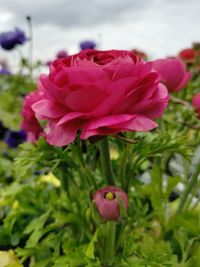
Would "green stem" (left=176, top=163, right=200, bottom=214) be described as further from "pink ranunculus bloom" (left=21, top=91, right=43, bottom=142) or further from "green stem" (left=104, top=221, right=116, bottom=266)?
"pink ranunculus bloom" (left=21, top=91, right=43, bottom=142)

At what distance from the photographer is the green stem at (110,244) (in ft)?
2.60

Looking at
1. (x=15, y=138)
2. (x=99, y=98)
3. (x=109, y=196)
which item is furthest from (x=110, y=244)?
(x=15, y=138)

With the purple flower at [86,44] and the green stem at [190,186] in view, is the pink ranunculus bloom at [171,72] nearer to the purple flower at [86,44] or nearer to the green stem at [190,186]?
the green stem at [190,186]

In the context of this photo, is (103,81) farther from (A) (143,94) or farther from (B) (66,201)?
(B) (66,201)

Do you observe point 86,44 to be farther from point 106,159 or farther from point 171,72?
point 106,159

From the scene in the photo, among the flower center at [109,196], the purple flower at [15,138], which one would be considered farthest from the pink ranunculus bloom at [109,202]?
the purple flower at [15,138]

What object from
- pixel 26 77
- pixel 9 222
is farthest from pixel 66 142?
pixel 26 77

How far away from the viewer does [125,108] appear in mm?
602

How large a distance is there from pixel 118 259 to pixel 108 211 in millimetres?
162

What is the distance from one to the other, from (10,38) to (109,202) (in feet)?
4.12

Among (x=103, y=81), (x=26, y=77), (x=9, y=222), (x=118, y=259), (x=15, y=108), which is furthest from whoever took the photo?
(x=26, y=77)

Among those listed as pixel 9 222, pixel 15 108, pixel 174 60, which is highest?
pixel 174 60

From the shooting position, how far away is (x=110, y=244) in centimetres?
81

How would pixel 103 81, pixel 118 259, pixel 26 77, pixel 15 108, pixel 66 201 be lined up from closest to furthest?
pixel 103 81 < pixel 118 259 < pixel 66 201 < pixel 15 108 < pixel 26 77
